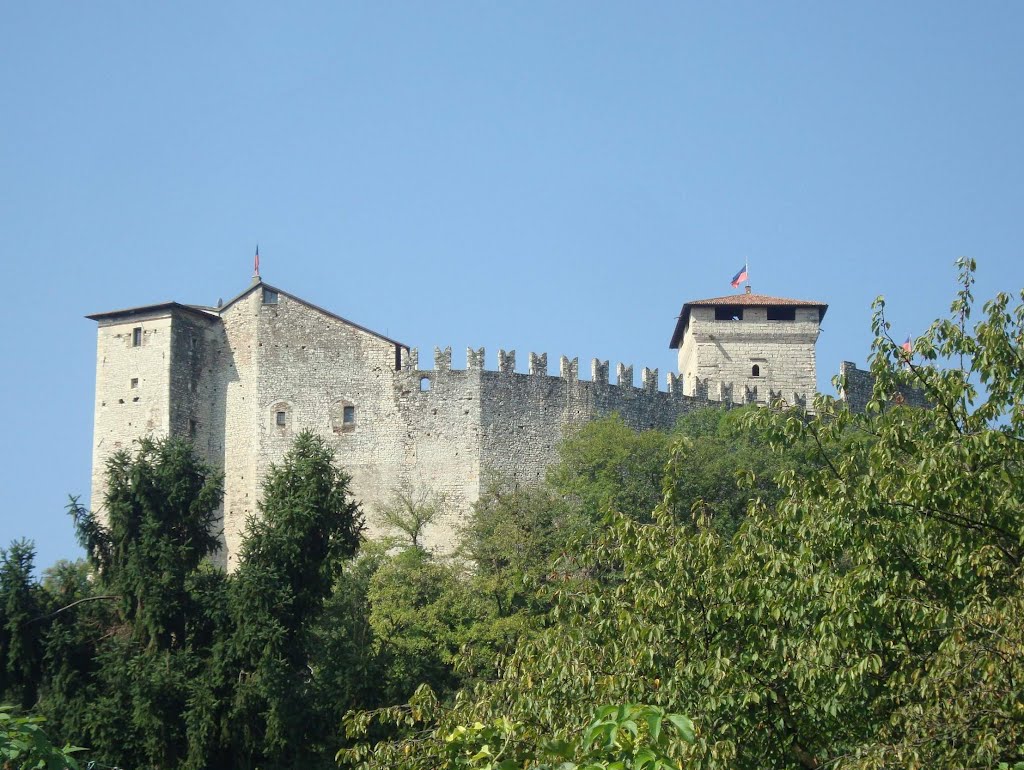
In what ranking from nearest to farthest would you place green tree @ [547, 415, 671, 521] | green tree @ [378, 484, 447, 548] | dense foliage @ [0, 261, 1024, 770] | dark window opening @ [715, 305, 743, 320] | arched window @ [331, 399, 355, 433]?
dense foliage @ [0, 261, 1024, 770]
green tree @ [547, 415, 671, 521]
green tree @ [378, 484, 447, 548]
arched window @ [331, 399, 355, 433]
dark window opening @ [715, 305, 743, 320]

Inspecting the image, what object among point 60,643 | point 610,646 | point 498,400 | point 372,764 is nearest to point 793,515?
point 610,646

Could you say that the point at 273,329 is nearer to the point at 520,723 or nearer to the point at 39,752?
the point at 520,723

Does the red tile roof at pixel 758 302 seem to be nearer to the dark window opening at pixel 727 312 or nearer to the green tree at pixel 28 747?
the dark window opening at pixel 727 312

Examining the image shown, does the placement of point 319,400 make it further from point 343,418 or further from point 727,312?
point 727,312

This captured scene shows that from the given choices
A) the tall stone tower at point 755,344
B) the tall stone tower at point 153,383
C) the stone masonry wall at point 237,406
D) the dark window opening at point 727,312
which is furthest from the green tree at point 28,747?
the dark window opening at point 727,312

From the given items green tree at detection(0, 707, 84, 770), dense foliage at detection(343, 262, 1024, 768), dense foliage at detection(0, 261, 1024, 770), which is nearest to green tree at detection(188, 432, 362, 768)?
dense foliage at detection(0, 261, 1024, 770)

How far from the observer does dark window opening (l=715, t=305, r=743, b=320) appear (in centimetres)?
4791

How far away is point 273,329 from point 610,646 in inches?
1063

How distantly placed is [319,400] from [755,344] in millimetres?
13811

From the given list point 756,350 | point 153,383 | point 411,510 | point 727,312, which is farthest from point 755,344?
point 153,383

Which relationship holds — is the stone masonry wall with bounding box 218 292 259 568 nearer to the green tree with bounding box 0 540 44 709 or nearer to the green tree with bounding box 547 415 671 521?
the green tree with bounding box 547 415 671 521

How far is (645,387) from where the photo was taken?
4309 centimetres

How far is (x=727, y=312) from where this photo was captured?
4800 centimetres

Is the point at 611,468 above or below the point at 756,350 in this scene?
below
